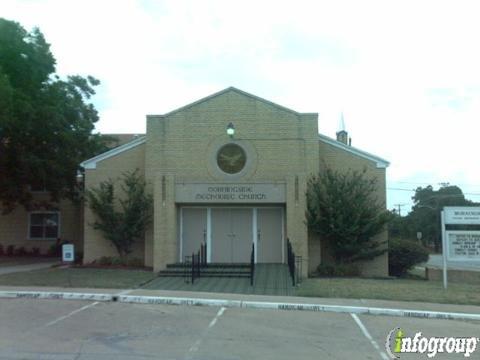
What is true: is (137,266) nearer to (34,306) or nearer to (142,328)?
(34,306)

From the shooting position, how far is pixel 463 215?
53.1ft

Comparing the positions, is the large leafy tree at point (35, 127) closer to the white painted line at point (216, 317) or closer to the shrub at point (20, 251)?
the shrub at point (20, 251)

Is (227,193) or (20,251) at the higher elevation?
(227,193)

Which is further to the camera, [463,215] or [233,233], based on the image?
[233,233]

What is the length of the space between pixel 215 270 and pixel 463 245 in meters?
7.77

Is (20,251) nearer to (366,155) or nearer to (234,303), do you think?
(366,155)

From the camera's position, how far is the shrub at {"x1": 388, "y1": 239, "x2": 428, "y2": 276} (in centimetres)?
2089

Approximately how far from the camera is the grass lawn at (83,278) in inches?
591

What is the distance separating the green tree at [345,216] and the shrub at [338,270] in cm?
42

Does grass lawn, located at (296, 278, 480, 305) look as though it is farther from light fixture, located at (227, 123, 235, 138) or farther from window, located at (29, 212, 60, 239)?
window, located at (29, 212, 60, 239)

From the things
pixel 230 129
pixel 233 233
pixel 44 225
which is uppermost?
pixel 230 129

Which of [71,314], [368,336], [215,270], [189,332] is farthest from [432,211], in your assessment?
[189,332]

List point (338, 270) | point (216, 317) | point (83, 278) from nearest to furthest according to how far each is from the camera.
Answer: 1. point (216, 317)
2. point (83, 278)
3. point (338, 270)

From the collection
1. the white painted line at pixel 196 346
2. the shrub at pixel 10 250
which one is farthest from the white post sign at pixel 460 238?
the shrub at pixel 10 250
